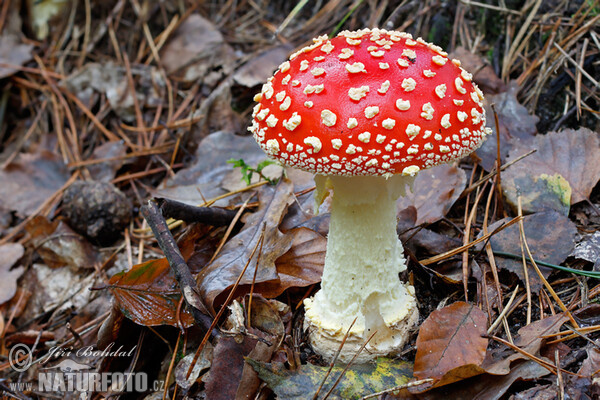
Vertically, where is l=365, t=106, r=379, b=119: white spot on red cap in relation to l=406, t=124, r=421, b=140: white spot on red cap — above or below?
above

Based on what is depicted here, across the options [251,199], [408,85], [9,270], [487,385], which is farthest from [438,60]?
[9,270]

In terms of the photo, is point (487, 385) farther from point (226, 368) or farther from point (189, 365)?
point (189, 365)

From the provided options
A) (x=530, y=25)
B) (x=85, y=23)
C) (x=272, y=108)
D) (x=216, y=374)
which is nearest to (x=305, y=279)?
(x=216, y=374)

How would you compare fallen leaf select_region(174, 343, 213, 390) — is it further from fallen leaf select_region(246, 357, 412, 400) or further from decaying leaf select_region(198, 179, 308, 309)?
fallen leaf select_region(246, 357, 412, 400)

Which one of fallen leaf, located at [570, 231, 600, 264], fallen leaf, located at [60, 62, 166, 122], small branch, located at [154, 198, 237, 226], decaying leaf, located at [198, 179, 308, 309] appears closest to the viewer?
fallen leaf, located at [570, 231, 600, 264]

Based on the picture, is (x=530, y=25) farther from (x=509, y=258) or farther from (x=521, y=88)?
(x=509, y=258)

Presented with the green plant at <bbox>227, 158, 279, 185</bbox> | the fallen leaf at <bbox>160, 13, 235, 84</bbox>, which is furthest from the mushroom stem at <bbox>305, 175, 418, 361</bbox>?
the fallen leaf at <bbox>160, 13, 235, 84</bbox>
